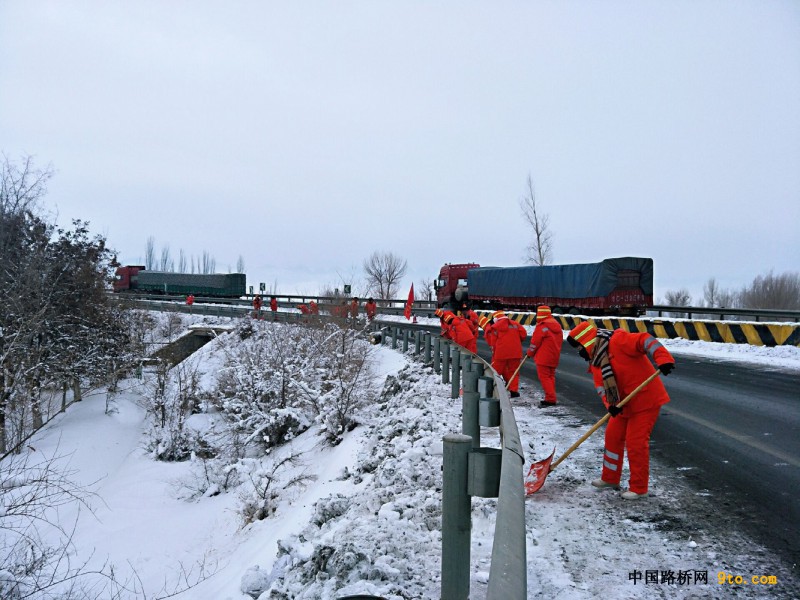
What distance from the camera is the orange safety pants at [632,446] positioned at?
14.8 ft

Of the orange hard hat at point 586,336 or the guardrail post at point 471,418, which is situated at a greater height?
the orange hard hat at point 586,336

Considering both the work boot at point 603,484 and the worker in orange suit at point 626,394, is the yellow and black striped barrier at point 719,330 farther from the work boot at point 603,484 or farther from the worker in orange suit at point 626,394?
the work boot at point 603,484

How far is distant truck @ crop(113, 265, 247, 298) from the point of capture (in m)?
46.4

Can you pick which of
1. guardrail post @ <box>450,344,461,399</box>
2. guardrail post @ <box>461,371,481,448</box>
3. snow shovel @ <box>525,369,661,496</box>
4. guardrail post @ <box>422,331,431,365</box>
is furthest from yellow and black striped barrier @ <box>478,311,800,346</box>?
guardrail post @ <box>461,371,481,448</box>

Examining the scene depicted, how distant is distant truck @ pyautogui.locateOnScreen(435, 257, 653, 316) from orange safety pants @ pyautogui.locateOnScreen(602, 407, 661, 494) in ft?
54.1

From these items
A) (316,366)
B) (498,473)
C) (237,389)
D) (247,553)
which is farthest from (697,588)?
(237,389)

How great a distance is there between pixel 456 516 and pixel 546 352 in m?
6.87

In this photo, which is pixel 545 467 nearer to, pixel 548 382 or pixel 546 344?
pixel 548 382

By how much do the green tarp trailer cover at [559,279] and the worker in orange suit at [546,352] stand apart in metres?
17.5

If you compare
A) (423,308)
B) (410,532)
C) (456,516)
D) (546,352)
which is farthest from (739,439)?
(423,308)

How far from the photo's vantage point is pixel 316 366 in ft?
54.3

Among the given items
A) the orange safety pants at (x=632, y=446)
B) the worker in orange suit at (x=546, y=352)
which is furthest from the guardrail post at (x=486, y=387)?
the worker in orange suit at (x=546, y=352)

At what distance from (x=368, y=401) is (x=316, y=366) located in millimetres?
3486

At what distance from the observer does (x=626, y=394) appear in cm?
489
